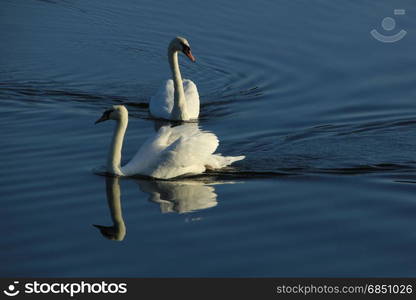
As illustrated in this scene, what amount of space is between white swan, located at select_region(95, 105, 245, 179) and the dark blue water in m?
0.18

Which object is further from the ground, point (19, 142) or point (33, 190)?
point (19, 142)

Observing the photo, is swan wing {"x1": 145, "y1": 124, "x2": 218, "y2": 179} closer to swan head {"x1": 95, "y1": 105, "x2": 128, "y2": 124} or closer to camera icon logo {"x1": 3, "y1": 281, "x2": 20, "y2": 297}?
swan head {"x1": 95, "y1": 105, "x2": 128, "y2": 124}

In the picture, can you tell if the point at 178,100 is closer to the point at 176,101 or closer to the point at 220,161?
the point at 176,101

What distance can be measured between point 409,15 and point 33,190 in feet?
46.0

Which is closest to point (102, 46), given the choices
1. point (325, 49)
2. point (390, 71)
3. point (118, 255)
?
point (325, 49)

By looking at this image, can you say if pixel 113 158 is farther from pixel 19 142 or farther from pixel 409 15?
pixel 409 15

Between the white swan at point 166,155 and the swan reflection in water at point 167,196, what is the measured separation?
16cm

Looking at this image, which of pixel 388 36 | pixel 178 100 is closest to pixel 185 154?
pixel 178 100

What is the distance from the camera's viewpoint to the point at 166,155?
16.2 m

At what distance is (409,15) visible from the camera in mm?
26797

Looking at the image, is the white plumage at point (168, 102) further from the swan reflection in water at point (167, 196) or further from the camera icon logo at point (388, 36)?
the camera icon logo at point (388, 36)

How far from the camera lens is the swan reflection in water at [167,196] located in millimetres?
14087

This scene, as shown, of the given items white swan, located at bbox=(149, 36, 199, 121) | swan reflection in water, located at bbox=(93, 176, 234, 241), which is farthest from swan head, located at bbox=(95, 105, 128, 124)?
white swan, located at bbox=(149, 36, 199, 121)

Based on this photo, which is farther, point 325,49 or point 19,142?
point 325,49
